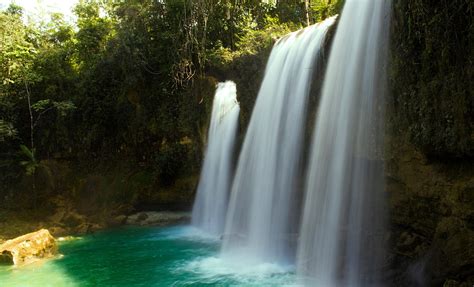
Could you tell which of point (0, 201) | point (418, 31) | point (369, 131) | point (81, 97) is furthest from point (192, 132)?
point (418, 31)

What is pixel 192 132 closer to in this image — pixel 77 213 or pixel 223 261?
pixel 77 213

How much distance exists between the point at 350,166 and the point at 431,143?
5.49 feet

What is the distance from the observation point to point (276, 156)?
32.5 ft

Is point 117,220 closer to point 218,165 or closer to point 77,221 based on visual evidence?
point 77,221

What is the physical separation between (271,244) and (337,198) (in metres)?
2.94

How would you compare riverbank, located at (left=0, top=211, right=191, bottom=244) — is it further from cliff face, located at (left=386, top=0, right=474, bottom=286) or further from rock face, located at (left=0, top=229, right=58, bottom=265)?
cliff face, located at (left=386, top=0, right=474, bottom=286)

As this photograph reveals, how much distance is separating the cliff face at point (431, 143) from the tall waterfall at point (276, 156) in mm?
3006

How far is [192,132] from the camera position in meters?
15.6

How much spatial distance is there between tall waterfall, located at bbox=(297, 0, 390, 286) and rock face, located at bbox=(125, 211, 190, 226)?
7800 millimetres

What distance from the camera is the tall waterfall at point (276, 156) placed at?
9297 millimetres

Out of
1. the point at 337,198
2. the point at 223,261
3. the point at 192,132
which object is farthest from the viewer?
the point at 192,132

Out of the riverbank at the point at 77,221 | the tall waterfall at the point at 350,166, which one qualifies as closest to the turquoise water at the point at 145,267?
the tall waterfall at the point at 350,166

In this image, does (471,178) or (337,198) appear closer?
(471,178)

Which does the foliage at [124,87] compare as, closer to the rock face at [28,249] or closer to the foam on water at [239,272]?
the rock face at [28,249]
